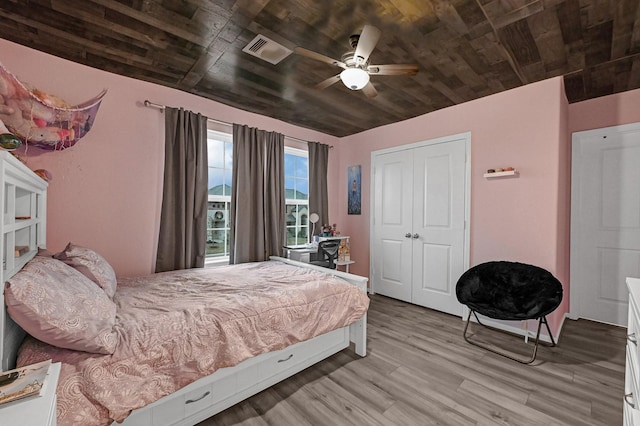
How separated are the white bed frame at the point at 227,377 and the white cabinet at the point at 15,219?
25 mm

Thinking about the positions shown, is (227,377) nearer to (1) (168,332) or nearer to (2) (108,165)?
(1) (168,332)

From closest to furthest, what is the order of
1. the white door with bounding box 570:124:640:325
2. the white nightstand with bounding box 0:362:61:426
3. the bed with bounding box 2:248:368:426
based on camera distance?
the white nightstand with bounding box 0:362:61:426 → the bed with bounding box 2:248:368:426 → the white door with bounding box 570:124:640:325

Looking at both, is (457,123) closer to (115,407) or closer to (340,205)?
(340,205)

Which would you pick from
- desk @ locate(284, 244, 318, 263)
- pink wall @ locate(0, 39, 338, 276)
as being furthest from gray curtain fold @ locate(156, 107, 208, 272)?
desk @ locate(284, 244, 318, 263)

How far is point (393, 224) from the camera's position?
409cm

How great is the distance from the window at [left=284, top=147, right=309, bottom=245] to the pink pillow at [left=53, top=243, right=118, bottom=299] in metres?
2.48

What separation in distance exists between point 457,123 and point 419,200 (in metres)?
1.06

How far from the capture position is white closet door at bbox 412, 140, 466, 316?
3395mm

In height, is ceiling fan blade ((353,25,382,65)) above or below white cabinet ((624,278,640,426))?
above

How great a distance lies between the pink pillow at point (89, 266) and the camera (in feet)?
5.83

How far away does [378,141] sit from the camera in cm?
430

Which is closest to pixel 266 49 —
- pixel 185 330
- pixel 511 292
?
pixel 185 330

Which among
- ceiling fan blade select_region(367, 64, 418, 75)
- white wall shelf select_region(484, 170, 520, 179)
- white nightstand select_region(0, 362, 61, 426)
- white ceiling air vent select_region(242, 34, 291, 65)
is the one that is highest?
white ceiling air vent select_region(242, 34, 291, 65)

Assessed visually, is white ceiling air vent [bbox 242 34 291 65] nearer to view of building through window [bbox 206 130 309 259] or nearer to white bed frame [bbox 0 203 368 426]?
view of building through window [bbox 206 130 309 259]
